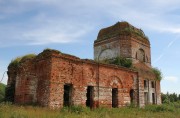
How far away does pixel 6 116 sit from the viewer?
28.1ft

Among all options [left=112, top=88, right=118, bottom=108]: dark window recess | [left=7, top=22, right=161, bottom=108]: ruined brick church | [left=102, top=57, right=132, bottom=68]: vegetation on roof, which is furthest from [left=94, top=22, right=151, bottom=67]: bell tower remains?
[left=112, top=88, right=118, bottom=108]: dark window recess

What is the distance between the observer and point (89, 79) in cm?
1534

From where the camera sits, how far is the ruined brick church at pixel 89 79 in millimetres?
13336

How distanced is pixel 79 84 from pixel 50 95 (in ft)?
8.22

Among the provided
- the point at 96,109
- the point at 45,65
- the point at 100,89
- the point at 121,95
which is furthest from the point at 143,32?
the point at 45,65

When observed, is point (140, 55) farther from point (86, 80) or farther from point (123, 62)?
point (86, 80)

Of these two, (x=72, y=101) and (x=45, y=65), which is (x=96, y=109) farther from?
(x=45, y=65)

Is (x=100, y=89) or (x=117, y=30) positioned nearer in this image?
(x=100, y=89)

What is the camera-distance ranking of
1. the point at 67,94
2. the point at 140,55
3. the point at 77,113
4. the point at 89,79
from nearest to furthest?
1. the point at 77,113
2. the point at 67,94
3. the point at 89,79
4. the point at 140,55

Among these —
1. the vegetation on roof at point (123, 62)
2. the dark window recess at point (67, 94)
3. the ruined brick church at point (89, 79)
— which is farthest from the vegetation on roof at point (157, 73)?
the dark window recess at point (67, 94)

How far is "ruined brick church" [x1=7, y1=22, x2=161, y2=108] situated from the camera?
525 inches

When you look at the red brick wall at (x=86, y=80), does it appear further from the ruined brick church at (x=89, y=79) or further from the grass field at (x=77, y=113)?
the grass field at (x=77, y=113)

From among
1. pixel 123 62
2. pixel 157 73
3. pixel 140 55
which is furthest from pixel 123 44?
pixel 157 73

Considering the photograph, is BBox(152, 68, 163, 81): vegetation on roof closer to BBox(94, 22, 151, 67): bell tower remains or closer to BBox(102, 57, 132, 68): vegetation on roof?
BBox(94, 22, 151, 67): bell tower remains
